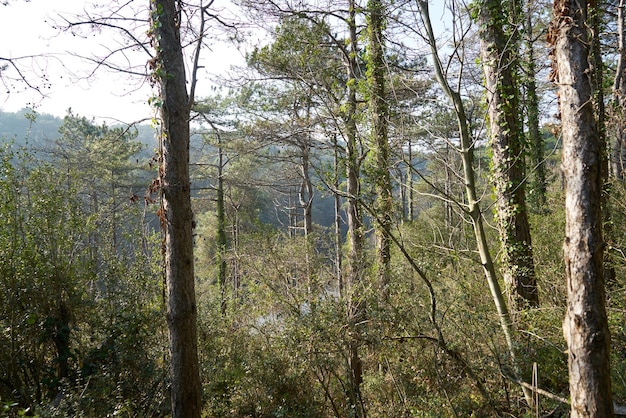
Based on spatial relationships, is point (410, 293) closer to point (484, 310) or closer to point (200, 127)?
point (484, 310)

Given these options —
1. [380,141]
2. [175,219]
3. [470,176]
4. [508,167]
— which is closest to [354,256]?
[380,141]

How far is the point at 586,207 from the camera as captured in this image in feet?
8.60

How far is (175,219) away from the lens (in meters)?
4.30

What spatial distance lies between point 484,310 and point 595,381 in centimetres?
188

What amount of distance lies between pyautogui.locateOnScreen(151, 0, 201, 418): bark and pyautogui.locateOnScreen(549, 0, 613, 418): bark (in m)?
3.48

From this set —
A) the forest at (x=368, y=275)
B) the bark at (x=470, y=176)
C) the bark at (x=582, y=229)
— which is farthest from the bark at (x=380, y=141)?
the bark at (x=582, y=229)

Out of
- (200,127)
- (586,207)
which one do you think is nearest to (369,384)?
(586,207)

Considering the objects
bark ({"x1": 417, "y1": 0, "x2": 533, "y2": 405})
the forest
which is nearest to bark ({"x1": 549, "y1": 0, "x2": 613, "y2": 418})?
the forest

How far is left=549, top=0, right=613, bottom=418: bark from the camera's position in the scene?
2.58 meters

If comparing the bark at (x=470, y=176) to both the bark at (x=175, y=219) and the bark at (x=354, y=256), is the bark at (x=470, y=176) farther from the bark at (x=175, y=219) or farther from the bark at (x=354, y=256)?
the bark at (x=175, y=219)

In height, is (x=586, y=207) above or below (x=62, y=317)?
above

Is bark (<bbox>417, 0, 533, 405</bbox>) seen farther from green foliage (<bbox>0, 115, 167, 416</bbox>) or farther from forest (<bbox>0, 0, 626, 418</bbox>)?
green foliage (<bbox>0, 115, 167, 416</bbox>)

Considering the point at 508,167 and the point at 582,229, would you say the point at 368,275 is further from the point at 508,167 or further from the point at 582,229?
the point at 582,229

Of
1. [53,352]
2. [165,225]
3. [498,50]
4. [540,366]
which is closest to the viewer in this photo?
[540,366]
